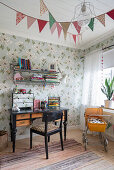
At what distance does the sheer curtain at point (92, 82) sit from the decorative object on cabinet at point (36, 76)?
91 cm

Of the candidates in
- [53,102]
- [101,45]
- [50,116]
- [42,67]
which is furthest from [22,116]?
[101,45]

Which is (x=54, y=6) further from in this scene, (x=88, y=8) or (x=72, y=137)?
(x=72, y=137)

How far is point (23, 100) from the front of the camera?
288cm

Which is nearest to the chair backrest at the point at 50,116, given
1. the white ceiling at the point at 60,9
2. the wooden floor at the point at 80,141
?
the wooden floor at the point at 80,141

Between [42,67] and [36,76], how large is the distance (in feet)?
1.38

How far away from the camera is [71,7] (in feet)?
6.75

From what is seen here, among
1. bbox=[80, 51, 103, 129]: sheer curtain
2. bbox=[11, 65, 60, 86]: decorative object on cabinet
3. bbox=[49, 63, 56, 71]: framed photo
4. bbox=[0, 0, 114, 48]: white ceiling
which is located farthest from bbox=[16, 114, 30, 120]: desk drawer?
bbox=[0, 0, 114, 48]: white ceiling

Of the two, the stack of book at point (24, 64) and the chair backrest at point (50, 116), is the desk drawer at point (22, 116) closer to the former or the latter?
the chair backrest at point (50, 116)

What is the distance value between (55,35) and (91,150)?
8.82ft

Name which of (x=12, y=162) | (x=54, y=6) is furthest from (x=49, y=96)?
(x=54, y=6)

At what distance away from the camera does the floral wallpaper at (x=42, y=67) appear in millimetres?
2895

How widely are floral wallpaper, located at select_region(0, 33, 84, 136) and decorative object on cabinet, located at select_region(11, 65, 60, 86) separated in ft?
0.53

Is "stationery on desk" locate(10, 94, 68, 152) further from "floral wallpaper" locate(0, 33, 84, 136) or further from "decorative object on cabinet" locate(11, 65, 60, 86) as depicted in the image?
"decorative object on cabinet" locate(11, 65, 60, 86)

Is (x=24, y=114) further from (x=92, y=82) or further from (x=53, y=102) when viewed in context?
(x=92, y=82)
